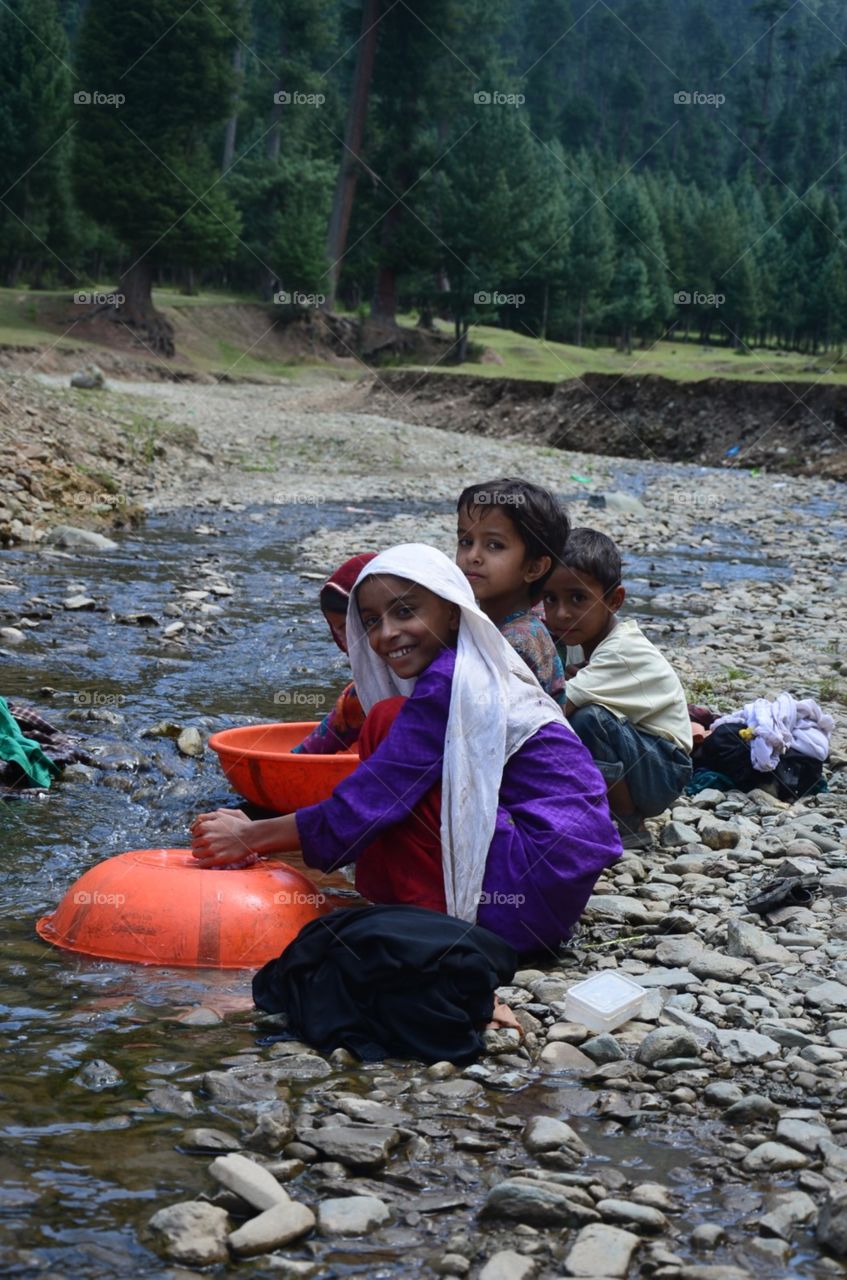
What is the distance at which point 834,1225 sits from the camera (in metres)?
2.71

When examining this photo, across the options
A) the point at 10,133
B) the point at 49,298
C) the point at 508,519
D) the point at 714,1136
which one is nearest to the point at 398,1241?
the point at 714,1136

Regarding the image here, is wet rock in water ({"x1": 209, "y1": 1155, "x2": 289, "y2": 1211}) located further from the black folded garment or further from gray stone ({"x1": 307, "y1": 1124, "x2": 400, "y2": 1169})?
the black folded garment

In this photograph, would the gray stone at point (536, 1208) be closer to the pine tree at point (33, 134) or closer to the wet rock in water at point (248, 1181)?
the wet rock in water at point (248, 1181)

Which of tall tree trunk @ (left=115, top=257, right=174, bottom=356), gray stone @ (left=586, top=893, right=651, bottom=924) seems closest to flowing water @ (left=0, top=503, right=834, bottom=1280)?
gray stone @ (left=586, top=893, right=651, bottom=924)

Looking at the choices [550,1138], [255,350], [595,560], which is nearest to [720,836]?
[595,560]

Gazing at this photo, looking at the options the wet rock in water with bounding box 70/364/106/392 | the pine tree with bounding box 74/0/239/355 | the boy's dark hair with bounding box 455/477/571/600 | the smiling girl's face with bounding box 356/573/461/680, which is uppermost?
the pine tree with bounding box 74/0/239/355

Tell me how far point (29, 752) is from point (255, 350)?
4521 centimetres

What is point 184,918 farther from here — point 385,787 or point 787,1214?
point 787,1214

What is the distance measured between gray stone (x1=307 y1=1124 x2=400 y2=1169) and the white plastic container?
0.85 m

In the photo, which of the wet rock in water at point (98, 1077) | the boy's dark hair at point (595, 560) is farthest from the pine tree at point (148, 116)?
the wet rock in water at point (98, 1077)

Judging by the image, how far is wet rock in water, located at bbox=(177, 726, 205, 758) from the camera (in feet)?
21.9

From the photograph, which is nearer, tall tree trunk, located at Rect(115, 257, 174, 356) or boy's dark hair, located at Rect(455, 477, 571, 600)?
boy's dark hair, located at Rect(455, 477, 571, 600)

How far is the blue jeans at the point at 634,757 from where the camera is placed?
5262 millimetres

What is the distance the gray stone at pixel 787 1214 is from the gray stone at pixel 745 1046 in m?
0.70
